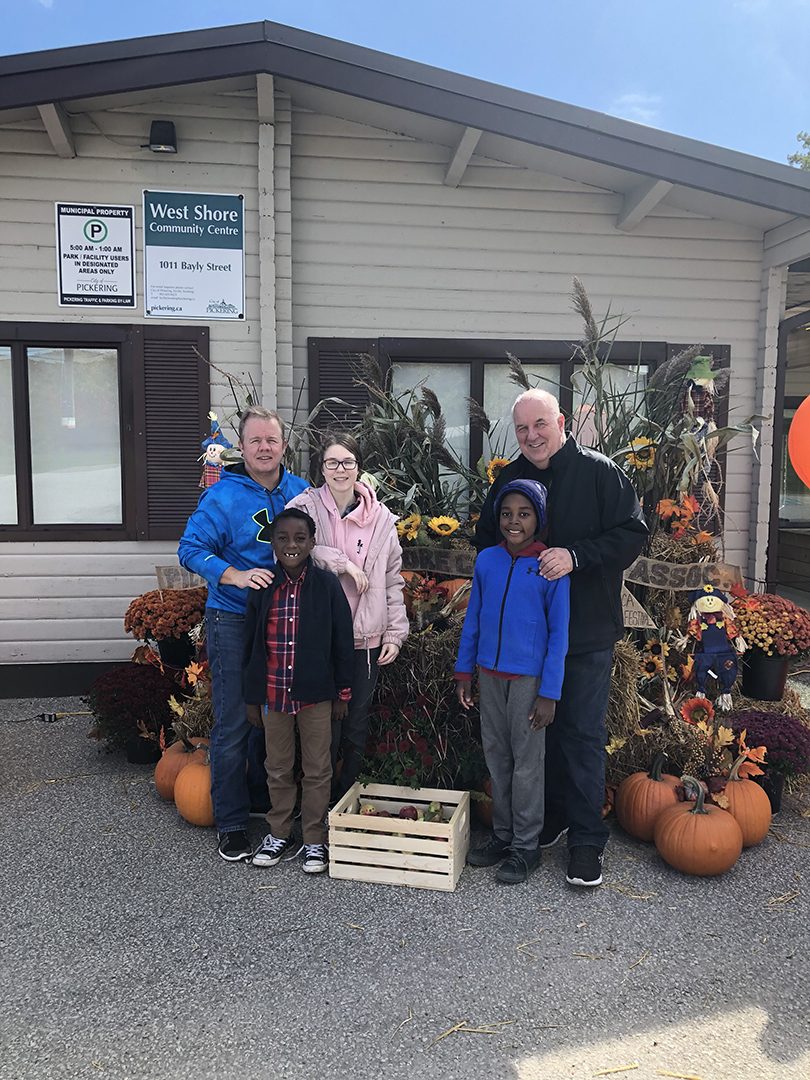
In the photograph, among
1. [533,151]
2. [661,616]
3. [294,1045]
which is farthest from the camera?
[533,151]

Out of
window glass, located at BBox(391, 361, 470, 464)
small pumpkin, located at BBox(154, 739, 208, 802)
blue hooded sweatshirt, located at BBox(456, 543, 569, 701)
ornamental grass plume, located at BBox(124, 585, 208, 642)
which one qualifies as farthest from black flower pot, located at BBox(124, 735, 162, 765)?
window glass, located at BBox(391, 361, 470, 464)

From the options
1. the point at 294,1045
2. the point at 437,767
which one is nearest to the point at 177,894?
the point at 294,1045

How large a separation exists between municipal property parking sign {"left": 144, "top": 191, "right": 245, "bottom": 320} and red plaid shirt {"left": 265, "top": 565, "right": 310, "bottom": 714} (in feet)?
9.44

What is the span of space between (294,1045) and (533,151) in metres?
5.10

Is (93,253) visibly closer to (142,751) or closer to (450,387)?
(450,387)

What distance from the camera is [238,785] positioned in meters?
3.37

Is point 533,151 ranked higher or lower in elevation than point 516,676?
higher

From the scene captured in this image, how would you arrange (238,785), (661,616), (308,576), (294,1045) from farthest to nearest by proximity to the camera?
1. (661,616)
2. (238,785)
3. (308,576)
4. (294,1045)

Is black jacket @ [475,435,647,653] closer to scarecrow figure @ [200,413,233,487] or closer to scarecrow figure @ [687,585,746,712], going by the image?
scarecrow figure @ [687,585,746,712]

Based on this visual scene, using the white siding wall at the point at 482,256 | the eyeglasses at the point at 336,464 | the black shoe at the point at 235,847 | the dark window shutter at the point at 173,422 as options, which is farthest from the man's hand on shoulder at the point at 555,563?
the dark window shutter at the point at 173,422

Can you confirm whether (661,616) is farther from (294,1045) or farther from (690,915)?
(294,1045)

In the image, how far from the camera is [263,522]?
10.7ft

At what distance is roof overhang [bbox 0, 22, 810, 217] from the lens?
4738 mm

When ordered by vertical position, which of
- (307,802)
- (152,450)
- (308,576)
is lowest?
(307,802)
